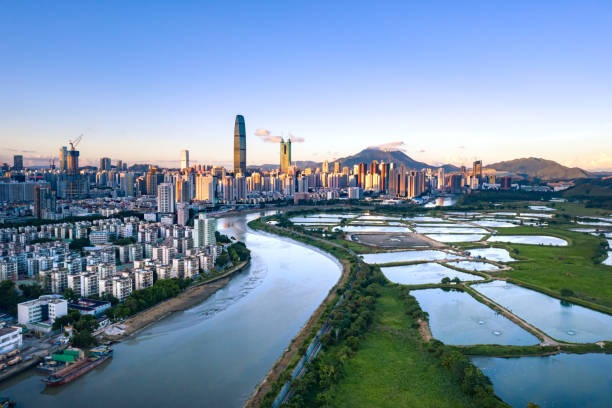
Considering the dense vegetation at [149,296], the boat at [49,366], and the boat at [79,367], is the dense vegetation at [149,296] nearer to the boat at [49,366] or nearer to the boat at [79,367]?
the boat at [79,367]

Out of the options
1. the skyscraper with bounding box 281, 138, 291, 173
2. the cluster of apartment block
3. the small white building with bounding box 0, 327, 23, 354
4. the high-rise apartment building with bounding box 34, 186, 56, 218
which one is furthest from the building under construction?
the skyscraper with bounding box 281, 138, 291, 173

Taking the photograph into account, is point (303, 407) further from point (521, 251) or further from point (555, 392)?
point (521, 251)

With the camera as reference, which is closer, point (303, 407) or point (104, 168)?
point (303, 407)

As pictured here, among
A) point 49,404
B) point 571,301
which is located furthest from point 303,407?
point 571,301

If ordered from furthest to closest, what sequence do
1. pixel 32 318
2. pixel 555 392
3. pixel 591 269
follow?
pixel 591 269 → pixel 32 318 → pixel 555 392

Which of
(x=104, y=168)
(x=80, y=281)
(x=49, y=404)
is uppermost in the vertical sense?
(x=104, y=168)

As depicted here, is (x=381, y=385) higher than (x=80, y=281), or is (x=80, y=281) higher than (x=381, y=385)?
(x=80, y=281)

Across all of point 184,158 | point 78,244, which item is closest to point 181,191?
point 78,244
